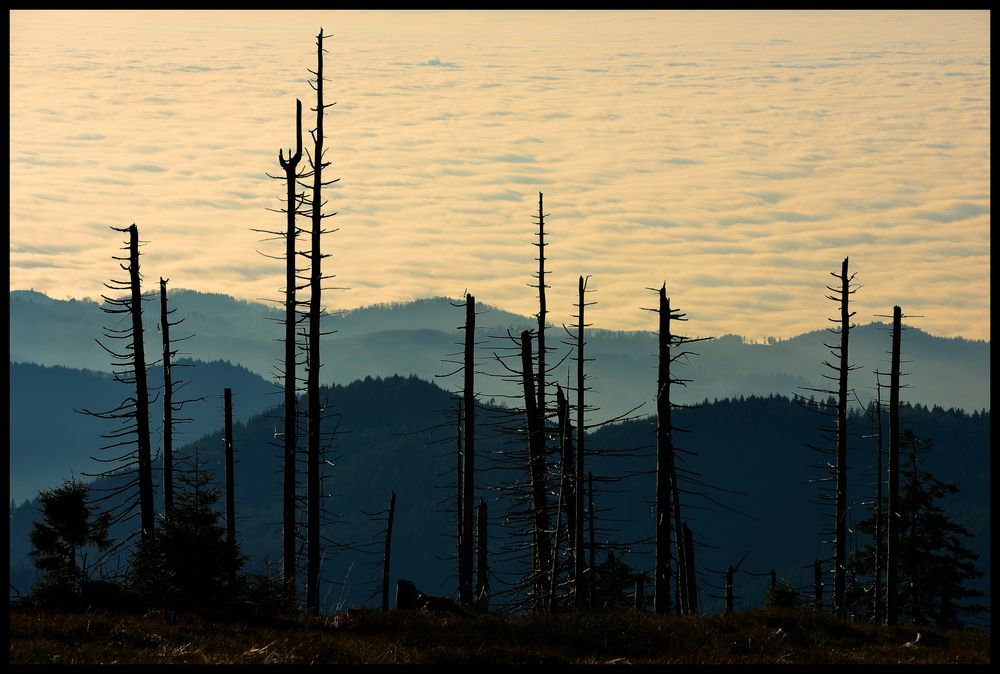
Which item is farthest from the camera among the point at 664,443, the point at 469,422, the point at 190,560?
the point at 469,422

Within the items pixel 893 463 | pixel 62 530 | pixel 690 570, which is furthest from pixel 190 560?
pixel 893 463

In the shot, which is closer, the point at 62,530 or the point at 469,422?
the point at 62,530

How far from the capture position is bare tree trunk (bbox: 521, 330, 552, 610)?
38125 mm

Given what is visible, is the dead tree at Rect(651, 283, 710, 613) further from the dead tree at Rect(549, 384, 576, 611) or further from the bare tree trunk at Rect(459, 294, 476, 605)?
the bare tree trunk at Rect(459, 294, 476, 605)

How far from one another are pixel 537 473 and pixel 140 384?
13724 mm

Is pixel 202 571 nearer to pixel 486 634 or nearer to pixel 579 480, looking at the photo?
pixel 486 634

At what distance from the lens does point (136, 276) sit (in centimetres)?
3650

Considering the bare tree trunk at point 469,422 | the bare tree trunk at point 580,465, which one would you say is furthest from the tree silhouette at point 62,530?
the bare tree trunk at point 580,465

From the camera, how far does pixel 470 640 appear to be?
71.3 ft

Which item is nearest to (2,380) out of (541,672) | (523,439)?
(541,672)

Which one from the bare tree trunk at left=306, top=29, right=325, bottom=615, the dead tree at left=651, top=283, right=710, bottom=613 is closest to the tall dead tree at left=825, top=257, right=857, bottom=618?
the dead tree at left=651, top=283, right=710, bottom=613

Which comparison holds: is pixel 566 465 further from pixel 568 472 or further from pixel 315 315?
pixel 315 315

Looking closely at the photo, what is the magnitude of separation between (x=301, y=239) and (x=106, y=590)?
14049 mm

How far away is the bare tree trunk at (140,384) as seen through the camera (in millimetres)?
36312
